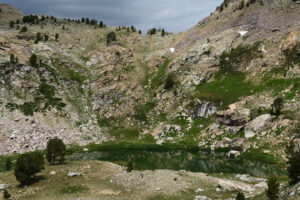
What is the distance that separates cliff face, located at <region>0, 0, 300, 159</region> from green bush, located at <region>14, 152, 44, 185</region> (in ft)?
150

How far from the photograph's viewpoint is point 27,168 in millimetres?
37219

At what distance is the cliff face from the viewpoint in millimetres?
87438

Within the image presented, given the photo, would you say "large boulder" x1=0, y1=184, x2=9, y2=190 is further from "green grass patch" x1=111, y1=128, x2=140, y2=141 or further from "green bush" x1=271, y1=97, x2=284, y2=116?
"green bush" x1=271, y1=97, x2=284, y2=116

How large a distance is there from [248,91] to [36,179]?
3494 inches

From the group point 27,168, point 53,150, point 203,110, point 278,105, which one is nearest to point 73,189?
point 27,168

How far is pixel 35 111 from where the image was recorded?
323 ft

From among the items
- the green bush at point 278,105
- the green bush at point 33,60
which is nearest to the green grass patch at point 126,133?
the green bush at point 33,60

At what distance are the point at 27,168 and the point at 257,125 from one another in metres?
67.5

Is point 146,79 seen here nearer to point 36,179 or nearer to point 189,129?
point 189,129

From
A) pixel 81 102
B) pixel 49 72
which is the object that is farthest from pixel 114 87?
pixel 49 72

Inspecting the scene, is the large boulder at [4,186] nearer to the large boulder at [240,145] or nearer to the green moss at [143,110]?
the large boulder at [240,145]

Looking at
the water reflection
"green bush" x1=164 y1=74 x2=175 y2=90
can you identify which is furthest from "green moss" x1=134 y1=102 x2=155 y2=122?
the water reflection

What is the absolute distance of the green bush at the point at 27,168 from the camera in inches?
1450

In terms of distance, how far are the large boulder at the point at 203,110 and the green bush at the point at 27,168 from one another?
252 ft
